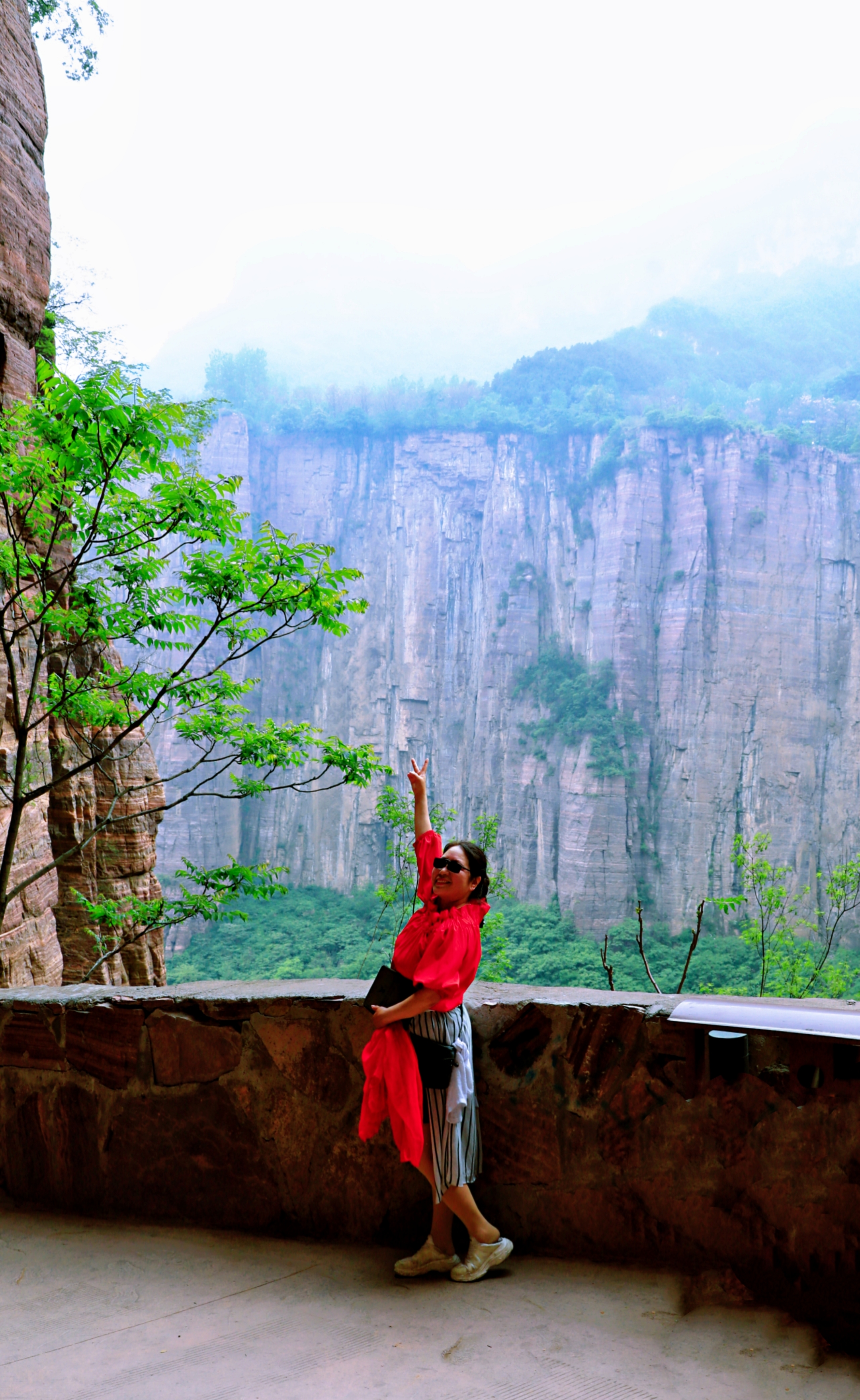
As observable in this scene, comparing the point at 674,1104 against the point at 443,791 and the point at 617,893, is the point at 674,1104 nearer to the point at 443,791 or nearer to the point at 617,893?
the point at 617,893

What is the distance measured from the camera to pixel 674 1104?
1.93 meters

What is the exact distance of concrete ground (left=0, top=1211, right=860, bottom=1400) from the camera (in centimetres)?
159

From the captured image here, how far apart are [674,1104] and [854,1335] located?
478mm

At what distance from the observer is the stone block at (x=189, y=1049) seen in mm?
2227

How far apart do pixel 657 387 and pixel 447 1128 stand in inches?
2127

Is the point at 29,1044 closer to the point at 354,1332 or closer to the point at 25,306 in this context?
the point at 354,1332

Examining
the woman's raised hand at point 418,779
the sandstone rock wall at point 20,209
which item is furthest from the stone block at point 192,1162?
the sandstone rock wall at point 20,209

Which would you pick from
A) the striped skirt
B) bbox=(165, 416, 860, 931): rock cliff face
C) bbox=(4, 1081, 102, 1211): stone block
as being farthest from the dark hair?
bbox=(165, 416, 860, 931): rock cliff face

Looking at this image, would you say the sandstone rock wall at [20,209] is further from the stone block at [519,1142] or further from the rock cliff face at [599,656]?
the rock cliff face at [599,656]

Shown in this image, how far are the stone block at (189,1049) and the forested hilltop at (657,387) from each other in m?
40.7

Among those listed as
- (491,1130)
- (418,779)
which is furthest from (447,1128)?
(418,779)

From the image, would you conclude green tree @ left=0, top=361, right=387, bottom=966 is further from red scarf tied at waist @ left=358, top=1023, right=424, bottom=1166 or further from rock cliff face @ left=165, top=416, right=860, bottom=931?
rock cliff face @ left=165, top=416, right=860, bottom=931

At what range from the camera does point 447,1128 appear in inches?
77.0

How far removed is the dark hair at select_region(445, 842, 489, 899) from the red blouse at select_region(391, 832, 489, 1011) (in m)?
0.02
